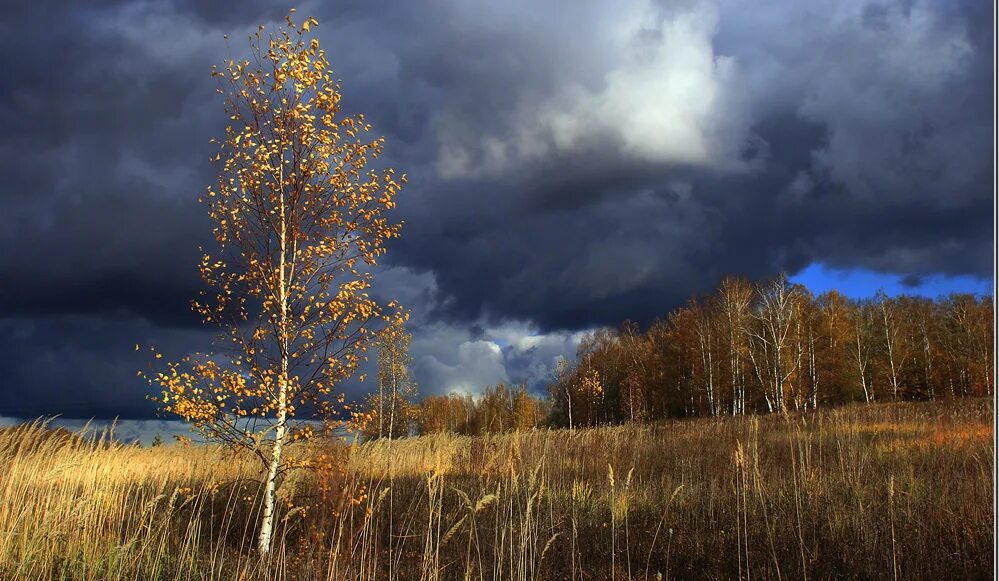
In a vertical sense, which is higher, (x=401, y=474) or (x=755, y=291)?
(x=755, y=291)

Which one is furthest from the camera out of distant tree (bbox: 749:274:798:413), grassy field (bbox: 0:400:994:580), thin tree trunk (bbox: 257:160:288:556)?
distant tree (bbox: 749:274:798:413)

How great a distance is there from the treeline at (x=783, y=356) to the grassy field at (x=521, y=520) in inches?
945

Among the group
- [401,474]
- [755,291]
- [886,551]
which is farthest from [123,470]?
[755,291]

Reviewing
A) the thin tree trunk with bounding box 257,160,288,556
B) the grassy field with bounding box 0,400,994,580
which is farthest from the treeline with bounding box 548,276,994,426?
the thin tree trunk with bounding box 257,160,288,556

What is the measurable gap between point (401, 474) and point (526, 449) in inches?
101

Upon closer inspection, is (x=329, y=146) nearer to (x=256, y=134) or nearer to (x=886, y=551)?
(x=256, y=134)

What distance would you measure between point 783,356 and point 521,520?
113 feet

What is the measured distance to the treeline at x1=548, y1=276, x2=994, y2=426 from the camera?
121 feet

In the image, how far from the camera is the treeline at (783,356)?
121 feet

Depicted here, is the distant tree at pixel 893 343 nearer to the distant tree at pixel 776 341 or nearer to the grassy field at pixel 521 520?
the distant tree at pixel 776 341

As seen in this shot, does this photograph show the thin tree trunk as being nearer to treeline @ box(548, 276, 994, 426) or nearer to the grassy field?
the grassy field

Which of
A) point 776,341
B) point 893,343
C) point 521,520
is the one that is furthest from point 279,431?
point 893,343

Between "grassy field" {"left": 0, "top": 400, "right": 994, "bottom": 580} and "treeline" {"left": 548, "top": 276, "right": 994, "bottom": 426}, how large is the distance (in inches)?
945

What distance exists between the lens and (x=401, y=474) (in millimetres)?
12250
